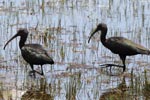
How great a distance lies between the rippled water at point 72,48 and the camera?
10164mm

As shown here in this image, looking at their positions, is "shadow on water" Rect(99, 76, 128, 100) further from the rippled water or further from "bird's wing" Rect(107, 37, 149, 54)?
"bird's wing" Rect(107, 37, 149, 54)

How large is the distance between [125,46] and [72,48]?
1.40 m

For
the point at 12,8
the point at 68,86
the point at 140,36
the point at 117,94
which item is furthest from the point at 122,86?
the point at 12,8

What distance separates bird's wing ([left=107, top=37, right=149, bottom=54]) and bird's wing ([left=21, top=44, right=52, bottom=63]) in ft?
4.97

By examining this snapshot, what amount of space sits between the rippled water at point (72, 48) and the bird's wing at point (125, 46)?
32 cm

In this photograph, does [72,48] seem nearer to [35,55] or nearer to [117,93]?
[35,55]

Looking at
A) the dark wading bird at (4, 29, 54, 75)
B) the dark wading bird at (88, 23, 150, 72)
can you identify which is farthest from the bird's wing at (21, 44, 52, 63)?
the dark wading bird at (88, 23, 150, 72)

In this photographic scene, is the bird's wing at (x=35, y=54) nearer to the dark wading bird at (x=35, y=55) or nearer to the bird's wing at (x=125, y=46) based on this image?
the dark wading bird at (x=35, y=55)

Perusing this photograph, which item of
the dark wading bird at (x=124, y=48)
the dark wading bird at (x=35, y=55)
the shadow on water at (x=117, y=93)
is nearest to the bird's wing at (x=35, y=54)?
the dark wading bird at (x=35, y=55)

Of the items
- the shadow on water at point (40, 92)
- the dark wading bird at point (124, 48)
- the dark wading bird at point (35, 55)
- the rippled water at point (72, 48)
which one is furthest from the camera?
the dark wading bird at point (124, 48)

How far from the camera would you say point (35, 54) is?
1107 centimetres

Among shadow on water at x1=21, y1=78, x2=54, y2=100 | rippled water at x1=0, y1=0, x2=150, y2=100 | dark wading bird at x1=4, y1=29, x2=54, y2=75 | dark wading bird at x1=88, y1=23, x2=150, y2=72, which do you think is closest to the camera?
shadow on water at x1=21, y1=78, x2=54, y2=100

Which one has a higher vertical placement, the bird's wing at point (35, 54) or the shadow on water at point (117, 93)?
the bird's wing at point (35, 54)

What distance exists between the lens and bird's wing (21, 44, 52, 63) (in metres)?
10.9
